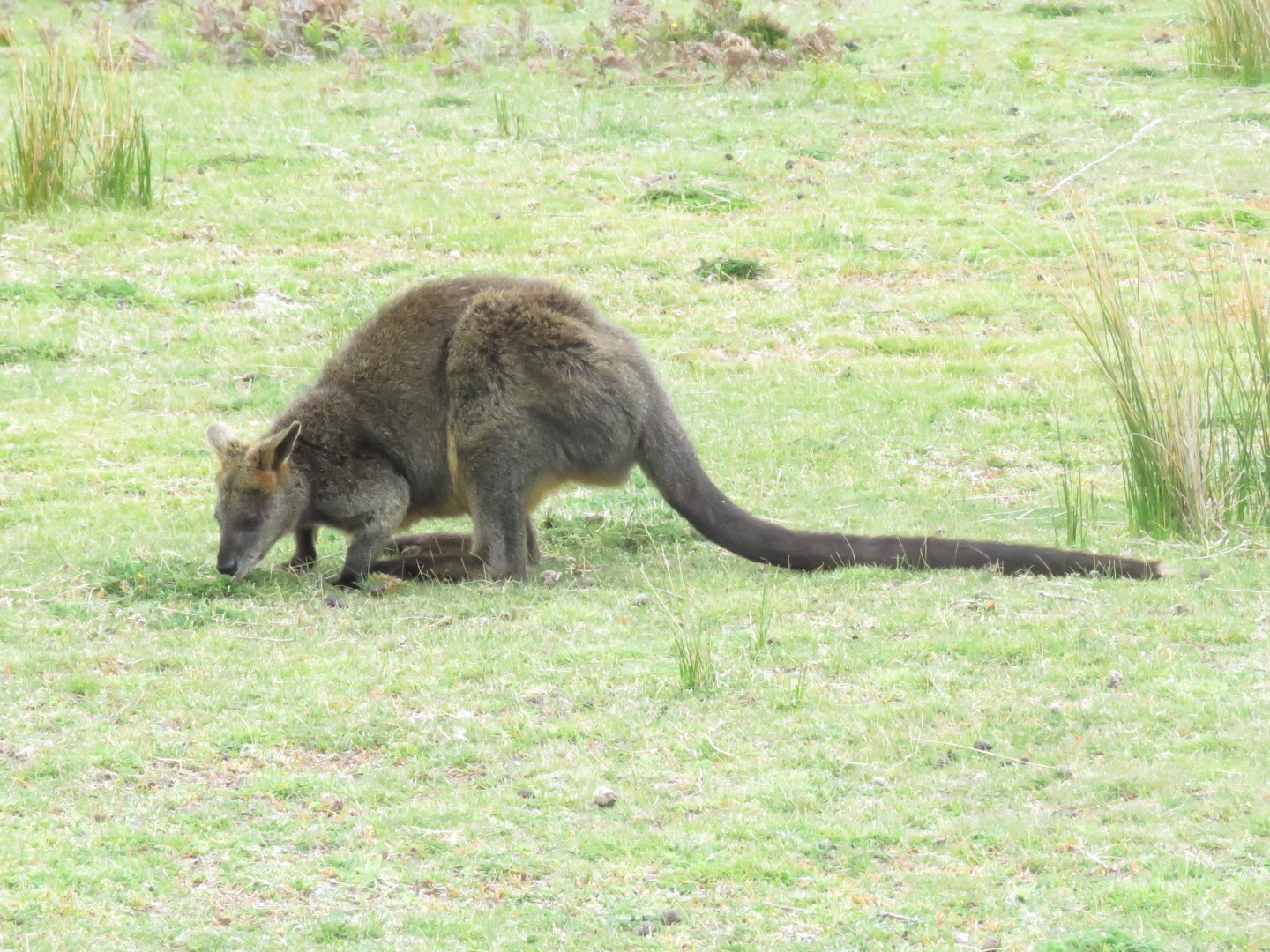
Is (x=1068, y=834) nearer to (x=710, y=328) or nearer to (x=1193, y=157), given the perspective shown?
(x=710, y=328)

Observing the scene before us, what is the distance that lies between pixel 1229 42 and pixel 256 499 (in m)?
12.3

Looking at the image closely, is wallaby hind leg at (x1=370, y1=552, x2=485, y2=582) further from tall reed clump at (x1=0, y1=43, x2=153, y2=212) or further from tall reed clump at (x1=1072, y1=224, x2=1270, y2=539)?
tall reed clump at (x1=0, y1=43, x2=153, y2=212)

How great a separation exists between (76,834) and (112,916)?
0.52 meters

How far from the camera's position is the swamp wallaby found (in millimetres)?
7098

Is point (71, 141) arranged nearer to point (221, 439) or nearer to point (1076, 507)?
point (221, 439)

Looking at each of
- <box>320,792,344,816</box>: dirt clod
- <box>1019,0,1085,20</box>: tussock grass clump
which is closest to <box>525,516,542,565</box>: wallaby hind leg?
<box>320,792,344,816</box>: dirt clod

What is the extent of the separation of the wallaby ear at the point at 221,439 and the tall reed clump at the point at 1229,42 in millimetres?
11121

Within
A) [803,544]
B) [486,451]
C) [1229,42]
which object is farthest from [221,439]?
[1229,42]

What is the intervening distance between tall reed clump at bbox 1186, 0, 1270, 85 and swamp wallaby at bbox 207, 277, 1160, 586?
33.2 feet

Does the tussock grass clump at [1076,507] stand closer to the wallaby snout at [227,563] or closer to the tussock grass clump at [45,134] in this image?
the wallaby snout at [227,563]

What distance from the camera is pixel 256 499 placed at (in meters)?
7.25

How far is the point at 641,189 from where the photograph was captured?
13.7m

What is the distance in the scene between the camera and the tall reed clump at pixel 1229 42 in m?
15.3

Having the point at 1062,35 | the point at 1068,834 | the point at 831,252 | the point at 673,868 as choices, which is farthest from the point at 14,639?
the point at 1062,35
